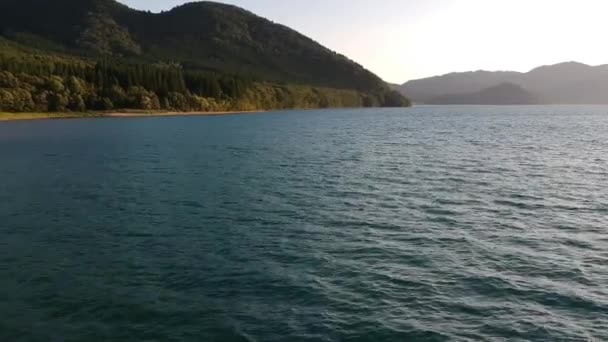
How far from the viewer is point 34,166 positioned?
86.8m

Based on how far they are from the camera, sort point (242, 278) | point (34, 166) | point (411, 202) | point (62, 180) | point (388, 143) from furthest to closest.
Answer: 1. point (388, 143)
2. point (34, 166)
3. point (62, 180)
4. point (411, 202)
5. point (242, 278)

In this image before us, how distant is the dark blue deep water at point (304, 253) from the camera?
27906 mm

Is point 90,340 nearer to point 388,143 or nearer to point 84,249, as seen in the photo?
point 84,249

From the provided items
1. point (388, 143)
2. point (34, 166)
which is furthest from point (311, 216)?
point (388, 143)

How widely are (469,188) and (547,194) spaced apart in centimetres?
935

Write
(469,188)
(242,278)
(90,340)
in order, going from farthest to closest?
(469,188), (242,278), (90,340)

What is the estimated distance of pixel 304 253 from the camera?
4022cm

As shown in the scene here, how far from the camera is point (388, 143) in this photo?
5143 inches

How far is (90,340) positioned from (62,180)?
176 feet

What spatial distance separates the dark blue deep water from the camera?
27906 millimetres

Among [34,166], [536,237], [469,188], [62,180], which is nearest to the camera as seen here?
[536,237]

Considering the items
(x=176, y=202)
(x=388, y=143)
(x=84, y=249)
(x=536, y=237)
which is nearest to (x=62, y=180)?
(x=176, y=202)

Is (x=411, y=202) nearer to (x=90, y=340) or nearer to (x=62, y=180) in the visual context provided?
(x=90, y=340)

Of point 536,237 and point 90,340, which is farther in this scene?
point 536,237
